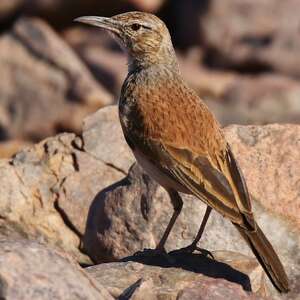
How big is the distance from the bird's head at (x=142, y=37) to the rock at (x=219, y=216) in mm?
905

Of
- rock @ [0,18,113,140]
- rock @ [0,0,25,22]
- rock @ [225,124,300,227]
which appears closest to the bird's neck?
rock @ [225,124,300,227]

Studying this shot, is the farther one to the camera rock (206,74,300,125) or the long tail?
rock (206,74,300,125)

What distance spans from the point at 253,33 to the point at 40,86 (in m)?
3.61

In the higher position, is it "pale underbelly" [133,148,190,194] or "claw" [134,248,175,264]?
"pale underbelly" [133,148,190,194]

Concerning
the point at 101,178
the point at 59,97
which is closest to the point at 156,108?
the point at 101,178

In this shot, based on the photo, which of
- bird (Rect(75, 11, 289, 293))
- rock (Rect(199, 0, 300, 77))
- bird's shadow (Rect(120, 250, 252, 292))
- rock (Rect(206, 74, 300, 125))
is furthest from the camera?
rock (Rect(199, 0, 300, 77))

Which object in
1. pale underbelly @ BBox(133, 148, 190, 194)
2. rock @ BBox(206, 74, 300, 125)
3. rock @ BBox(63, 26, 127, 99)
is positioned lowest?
rock @ BBox(206, 74, 300, 125)

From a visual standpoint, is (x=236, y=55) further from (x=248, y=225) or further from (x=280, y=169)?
(x=248, y=225)

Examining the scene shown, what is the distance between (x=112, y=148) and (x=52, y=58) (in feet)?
20.6

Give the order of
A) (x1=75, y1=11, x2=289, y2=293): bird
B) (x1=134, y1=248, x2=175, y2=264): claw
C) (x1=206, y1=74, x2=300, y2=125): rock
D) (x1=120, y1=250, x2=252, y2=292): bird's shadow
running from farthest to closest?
(x1=206, y1=74, x2=300, y2=125): rock, (x1=134, y1=248, x2=175, y2=264): claw, (x1=120, y1=250, x2=252, y2=292): bird's shadow, (x1=75, y1=11, x2=289, y2=293): bird

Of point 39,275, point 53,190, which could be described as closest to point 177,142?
point 39,275

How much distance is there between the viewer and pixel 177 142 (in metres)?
7.88

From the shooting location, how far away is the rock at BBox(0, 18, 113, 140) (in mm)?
15664

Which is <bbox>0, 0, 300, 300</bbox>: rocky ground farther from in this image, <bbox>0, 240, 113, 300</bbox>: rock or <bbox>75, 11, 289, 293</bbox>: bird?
<bbox>75, 11, 289, 293</bbox>: bird
